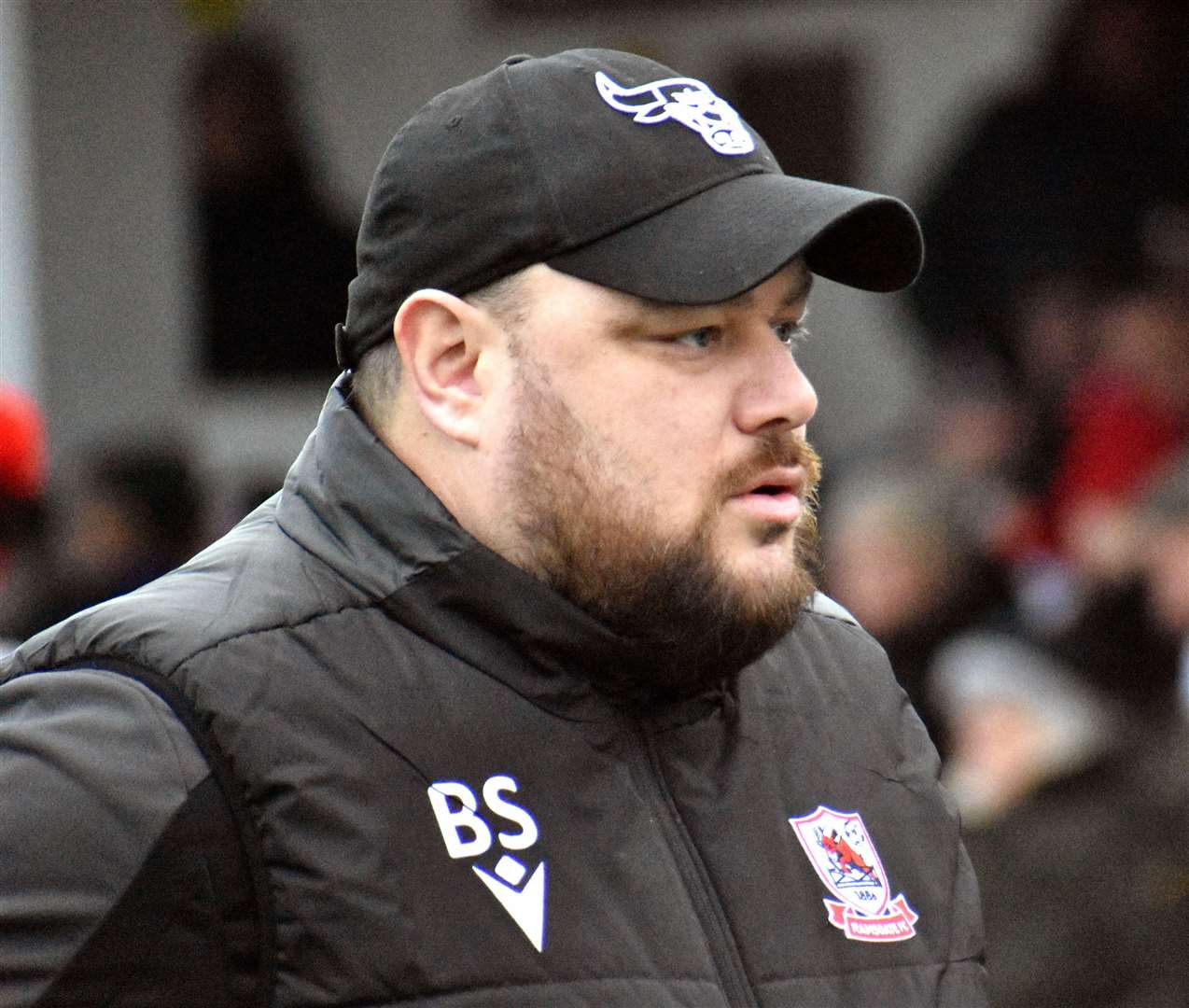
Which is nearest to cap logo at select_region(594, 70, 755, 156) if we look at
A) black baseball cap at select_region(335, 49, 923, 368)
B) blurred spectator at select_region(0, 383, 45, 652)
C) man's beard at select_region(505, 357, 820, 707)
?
black baseball cap at select_region(335, 49, 923, 368)

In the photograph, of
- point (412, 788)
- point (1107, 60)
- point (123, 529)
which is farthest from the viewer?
point (123, 529)

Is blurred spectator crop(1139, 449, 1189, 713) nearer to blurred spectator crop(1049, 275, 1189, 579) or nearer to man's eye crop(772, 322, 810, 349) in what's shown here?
blurred spectator crop(1049, 275, 1189, 579)

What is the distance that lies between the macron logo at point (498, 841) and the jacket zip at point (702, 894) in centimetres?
14

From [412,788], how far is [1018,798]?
2.99m

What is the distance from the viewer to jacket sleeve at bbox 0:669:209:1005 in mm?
1759

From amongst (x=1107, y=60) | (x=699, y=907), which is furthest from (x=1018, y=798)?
(x=699, y=907)

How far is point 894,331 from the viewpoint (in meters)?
6.45

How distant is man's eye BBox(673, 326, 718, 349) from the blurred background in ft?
8.71

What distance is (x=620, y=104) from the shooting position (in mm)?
2023

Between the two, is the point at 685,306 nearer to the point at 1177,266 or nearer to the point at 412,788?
the point at 412,788

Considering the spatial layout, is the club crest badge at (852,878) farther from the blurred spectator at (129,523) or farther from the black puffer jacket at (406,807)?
the blurred spectator at (129,523)

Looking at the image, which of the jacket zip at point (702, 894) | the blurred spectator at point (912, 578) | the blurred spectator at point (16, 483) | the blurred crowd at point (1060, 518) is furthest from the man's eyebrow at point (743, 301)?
the blurred spectator at point (912, 578)

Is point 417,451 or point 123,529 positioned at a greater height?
point 417,451

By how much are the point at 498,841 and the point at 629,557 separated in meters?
0.28
